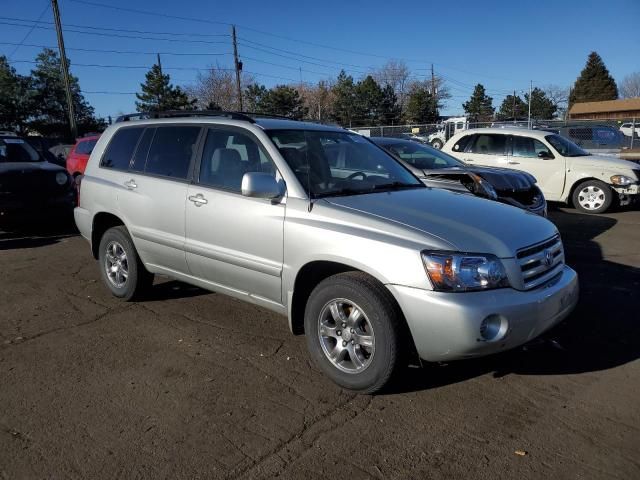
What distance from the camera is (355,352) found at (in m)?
3.38

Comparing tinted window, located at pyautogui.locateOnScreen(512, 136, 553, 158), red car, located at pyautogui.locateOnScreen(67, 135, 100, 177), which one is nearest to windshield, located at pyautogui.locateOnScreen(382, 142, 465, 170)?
tinted window, located at pyautogui.locateOnScreen(512, 136, 553, 158)

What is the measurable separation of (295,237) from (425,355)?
1160 mm

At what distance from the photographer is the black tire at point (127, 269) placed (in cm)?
503

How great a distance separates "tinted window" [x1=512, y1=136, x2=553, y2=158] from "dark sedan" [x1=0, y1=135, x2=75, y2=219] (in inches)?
350

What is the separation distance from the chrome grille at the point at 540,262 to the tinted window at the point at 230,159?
6.08 feet

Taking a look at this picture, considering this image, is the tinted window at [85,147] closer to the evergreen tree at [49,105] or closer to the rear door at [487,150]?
the rear door at [487,150]

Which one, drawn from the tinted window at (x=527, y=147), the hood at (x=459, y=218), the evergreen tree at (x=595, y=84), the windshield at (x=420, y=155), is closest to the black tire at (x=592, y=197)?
the tinted window at (x=527, y=147)

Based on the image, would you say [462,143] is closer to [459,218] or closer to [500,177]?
[500,177]

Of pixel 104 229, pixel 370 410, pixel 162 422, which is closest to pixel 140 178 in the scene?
pixel 104 229

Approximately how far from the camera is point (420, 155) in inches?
348

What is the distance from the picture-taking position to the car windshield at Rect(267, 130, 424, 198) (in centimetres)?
393

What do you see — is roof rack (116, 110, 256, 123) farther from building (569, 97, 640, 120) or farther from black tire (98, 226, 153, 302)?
building (569, 97, 640, 120)

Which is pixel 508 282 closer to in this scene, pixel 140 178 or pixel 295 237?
pixel 295 237

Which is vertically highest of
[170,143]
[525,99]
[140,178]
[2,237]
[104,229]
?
[525,99]
